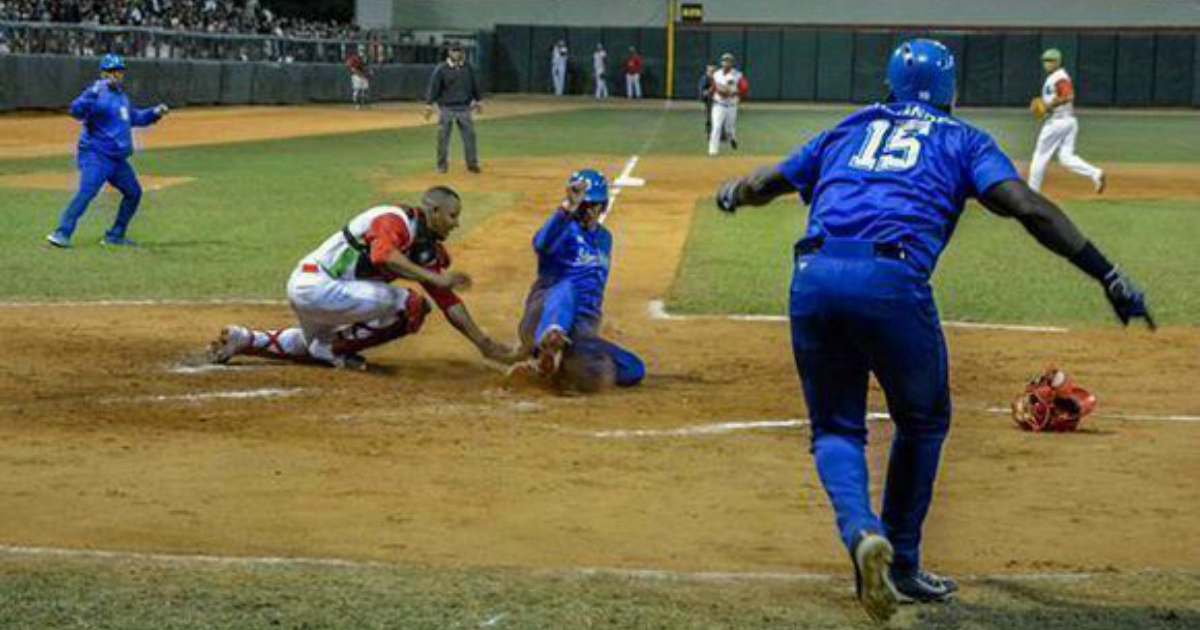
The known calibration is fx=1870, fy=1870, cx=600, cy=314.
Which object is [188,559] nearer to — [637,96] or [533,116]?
[533,116]

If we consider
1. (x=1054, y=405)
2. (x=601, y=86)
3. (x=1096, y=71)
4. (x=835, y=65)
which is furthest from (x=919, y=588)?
(x=601, y=86)

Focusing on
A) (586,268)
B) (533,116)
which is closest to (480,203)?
(586,268)

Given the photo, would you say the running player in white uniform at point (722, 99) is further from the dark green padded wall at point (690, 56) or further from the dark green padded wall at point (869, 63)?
the dark green padded wall at point (690, 56)

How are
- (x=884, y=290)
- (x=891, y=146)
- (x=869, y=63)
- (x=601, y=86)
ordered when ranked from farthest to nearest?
(x=601, y=86) < (x=869, y=63) < (x=891, y=146) < (x=884, y=290)

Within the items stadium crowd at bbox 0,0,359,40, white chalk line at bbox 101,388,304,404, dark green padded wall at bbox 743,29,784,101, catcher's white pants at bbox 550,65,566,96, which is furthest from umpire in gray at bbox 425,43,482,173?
catcher's white pants at bbox 550,65,566,96

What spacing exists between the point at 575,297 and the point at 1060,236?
5497 millimetres

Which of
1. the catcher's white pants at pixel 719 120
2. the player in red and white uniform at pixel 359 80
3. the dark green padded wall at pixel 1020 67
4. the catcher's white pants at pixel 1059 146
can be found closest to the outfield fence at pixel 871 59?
the dark green padded wall at pixel 1020 67

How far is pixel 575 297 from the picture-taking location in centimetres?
1138

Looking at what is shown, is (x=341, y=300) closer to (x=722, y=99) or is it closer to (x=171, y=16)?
(x=722, y=99)

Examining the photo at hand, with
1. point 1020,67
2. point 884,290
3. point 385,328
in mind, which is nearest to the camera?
point 884,290

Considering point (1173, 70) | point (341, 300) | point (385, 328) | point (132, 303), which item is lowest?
point (132, 303)

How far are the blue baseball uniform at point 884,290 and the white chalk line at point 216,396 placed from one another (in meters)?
5.03

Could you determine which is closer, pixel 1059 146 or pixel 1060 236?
pixel 1060 236

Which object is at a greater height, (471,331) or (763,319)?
(471,331)
